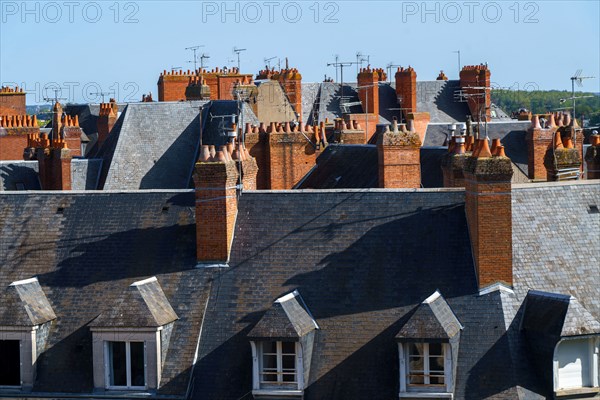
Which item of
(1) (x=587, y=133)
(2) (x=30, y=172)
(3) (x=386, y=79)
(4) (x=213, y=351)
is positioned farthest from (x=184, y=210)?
(3) (x=386, y=79)

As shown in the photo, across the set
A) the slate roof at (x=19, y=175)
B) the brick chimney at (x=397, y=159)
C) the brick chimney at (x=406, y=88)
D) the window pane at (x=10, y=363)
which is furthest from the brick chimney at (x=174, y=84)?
the window pane at (x=10, y=363)

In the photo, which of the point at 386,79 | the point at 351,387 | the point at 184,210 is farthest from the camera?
the point at 386,79

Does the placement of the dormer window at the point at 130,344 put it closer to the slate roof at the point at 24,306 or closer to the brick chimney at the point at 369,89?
the slate roof at the point at 24,306

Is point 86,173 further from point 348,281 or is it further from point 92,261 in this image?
point 348,281

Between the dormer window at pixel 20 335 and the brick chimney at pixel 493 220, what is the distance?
9.24 metres

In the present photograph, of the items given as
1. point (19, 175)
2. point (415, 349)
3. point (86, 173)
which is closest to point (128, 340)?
point (415, 349)

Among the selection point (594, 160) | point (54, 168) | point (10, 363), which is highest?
point (594, 160)

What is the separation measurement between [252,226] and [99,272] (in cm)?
352

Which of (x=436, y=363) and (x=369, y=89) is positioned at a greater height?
(x=369, y=89)

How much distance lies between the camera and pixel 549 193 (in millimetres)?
29094

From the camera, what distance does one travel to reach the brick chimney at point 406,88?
81.7m

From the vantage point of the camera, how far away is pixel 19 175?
5134cm

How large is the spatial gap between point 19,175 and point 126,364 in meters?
25.5

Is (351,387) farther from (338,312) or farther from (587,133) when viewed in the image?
(587,133)
